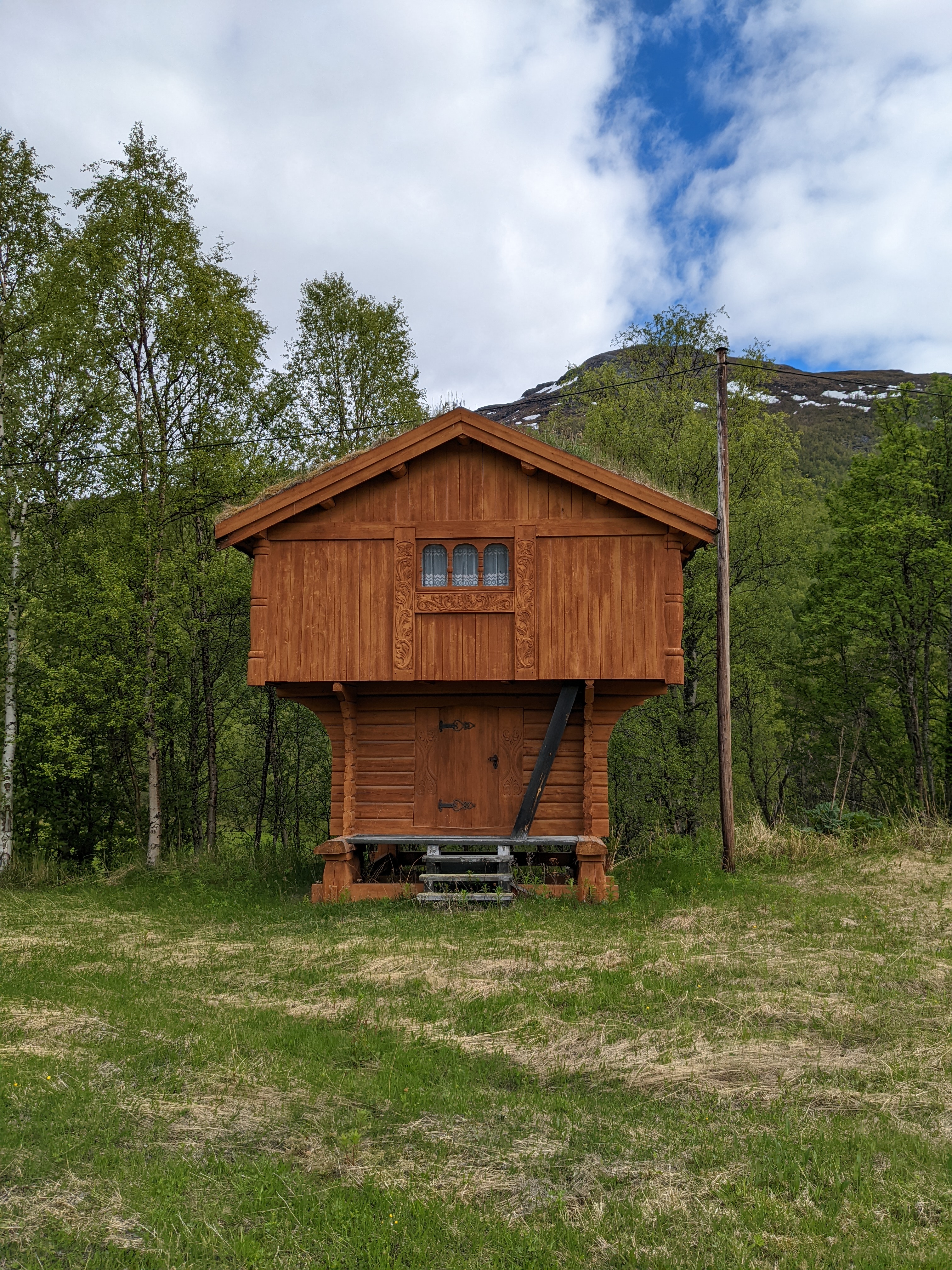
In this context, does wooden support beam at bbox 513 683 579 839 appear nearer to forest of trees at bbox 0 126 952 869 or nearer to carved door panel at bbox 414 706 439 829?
carved door panel at bbox 414 706 439 829

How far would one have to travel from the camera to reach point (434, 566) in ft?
47.8

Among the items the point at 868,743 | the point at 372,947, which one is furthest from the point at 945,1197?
the point at 868,743

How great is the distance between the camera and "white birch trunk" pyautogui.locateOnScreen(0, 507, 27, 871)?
17.6m

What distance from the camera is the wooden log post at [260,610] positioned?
14.4 m

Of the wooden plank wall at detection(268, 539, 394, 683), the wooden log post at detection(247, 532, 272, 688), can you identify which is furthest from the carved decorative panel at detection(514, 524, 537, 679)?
the wooden log post at detection(247, 532, 272, 688)

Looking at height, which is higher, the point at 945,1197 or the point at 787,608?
the point at 787,608

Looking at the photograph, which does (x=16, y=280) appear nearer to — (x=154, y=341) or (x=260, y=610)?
(x=154, y=341)

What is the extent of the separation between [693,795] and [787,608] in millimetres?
10572

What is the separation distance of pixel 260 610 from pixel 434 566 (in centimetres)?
285

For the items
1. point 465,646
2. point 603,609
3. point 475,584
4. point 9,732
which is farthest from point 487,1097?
point 9,732

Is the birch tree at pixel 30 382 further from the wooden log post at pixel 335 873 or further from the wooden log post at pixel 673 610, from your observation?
the wooden log post at pixel 673 610

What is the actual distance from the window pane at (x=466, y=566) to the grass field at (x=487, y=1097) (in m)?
5.43

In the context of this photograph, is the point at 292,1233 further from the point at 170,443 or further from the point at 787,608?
the point at 787,608

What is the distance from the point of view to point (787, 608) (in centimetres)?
3247
